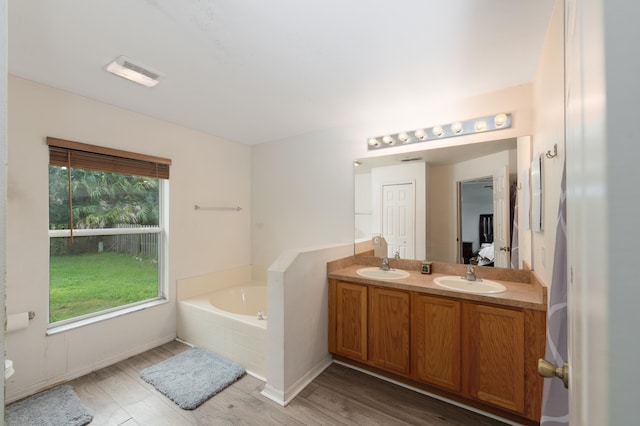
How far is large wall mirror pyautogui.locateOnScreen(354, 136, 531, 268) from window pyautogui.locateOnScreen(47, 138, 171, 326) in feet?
7.24

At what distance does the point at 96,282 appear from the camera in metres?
2.48

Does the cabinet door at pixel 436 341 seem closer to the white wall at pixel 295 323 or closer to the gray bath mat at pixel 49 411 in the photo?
the white wall at pixel 295 323

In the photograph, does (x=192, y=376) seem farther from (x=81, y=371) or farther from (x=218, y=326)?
(x=81, y=371)

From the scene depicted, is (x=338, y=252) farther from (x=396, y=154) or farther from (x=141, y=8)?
(x=141, y=8)

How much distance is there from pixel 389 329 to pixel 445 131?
179 centimetres

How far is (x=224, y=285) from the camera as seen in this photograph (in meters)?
3.42

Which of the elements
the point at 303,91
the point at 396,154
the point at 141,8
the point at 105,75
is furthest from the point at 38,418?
the point at 396,154

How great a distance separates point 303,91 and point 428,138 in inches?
48.2

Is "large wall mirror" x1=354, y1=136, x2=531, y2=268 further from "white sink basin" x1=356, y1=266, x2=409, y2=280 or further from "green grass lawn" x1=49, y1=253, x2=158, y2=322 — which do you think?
"green grass lawn" x1=49, y1=253, x2=158, y2=322

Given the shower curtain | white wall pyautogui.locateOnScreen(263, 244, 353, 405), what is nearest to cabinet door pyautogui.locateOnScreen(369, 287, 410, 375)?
white wall pyautogui.locateOnScreen(263, 244, 353, 405)

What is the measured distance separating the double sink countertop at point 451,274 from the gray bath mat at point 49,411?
200 cm

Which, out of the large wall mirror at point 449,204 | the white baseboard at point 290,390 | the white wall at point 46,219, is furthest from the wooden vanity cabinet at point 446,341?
the white wall at point 46,219

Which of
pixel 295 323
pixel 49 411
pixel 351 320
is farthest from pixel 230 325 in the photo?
pixel 49 411

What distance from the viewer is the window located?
7.31 ft
